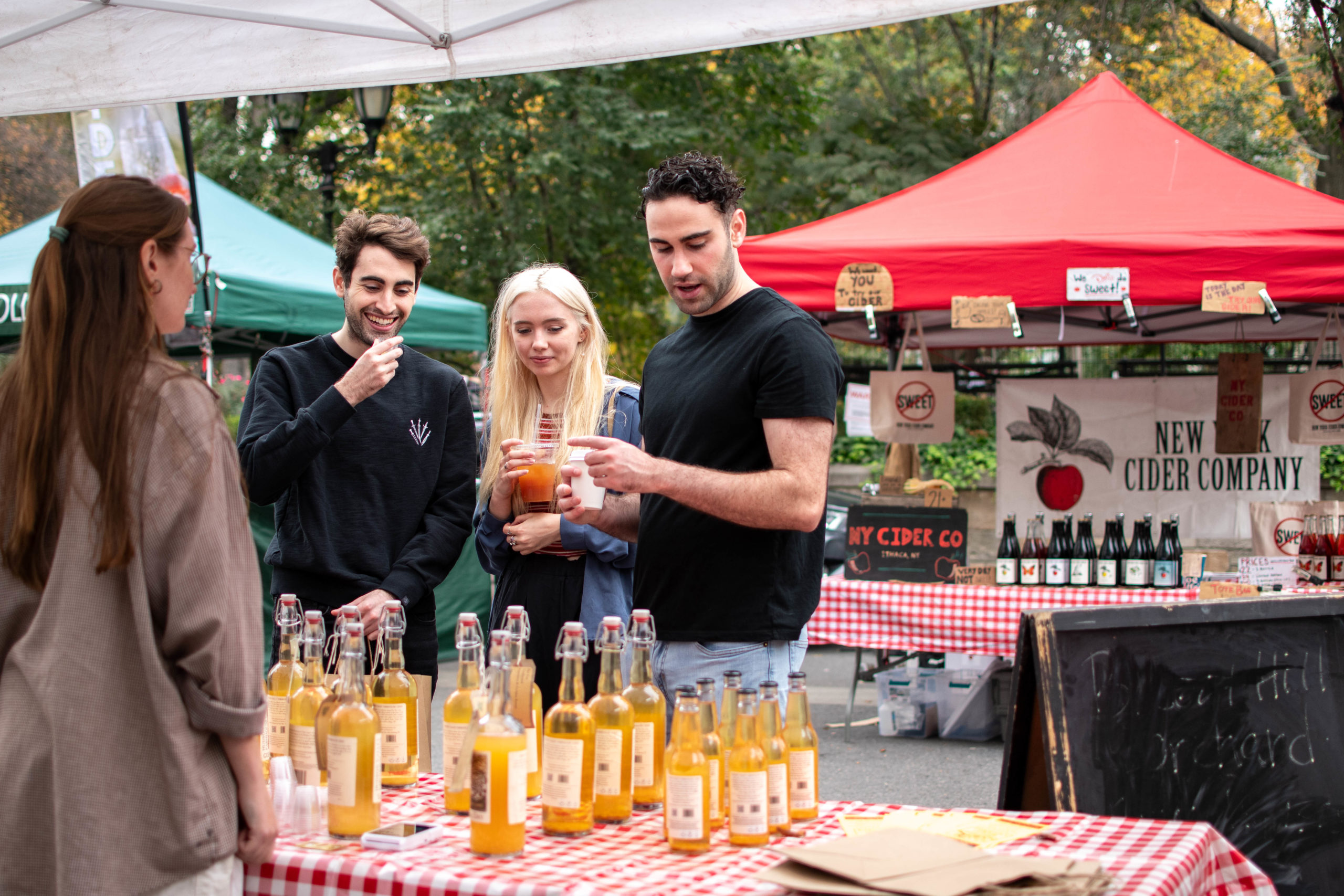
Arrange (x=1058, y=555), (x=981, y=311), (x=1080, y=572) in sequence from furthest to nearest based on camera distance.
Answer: (x=1058, y=555), (x=1080, y=572), (x=981, y=311)

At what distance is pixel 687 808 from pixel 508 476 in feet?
3.39

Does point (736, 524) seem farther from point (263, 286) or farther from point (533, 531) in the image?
point (263, 286)

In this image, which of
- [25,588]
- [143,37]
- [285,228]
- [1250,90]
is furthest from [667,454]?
[1250,90]

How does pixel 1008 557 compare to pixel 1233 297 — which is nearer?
pixel 1233 297

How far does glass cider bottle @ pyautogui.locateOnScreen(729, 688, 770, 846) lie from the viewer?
175cm

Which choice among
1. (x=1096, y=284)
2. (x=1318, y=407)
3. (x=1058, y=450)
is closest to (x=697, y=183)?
(x=1096, y=284)

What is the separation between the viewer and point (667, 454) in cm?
239

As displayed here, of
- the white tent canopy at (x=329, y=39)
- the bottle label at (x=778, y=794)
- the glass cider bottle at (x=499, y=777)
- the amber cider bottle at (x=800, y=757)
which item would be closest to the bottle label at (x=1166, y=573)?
the white tent canopy at (x=329, y=39)

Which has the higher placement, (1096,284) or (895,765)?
(1096,284)

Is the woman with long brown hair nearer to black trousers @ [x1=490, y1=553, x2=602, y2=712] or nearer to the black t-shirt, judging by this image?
the black t-shirt

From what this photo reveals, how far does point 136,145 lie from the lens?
206 inches

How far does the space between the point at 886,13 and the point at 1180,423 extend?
4.31 meters

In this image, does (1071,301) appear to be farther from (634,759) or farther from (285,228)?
(285,228)

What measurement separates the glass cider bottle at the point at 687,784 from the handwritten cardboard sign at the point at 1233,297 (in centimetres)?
386
